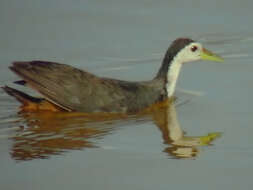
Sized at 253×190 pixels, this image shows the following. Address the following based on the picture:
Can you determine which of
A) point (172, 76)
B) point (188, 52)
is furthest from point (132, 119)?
→ point (188, 52)

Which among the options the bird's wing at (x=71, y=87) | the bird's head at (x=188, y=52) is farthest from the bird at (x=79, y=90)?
the bird's head at (x=188, y=52)

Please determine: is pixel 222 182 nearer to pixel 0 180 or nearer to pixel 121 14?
pixel 0 180

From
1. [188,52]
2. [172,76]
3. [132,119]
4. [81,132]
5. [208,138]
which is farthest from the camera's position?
[188,52]

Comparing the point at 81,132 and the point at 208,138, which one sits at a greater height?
the point at 81,132

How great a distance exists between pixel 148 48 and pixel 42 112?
9.55 feet

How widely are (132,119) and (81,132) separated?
0.92 meters

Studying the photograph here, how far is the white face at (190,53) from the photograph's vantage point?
12633 millimetres

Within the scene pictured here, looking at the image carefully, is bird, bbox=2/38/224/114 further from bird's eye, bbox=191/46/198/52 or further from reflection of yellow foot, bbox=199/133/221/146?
reflection of yellow foot, bbox=199/133/221/146

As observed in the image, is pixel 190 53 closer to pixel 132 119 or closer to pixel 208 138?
pixel 132 119

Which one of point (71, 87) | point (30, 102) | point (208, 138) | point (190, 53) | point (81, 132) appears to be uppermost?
point (190, 53)

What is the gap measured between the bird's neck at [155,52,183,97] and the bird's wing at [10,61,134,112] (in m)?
0.75

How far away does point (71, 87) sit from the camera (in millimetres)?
11664

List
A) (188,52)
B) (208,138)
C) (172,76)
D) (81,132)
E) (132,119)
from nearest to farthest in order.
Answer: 1. (208,138)
2. (81,132)
3. (132,119)
4. (172,76)
5. (188,52)

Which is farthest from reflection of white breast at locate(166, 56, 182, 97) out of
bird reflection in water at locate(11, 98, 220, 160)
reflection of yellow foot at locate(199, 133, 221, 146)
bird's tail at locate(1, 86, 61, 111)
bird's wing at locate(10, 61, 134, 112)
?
reflection of yellow foot at locate(199, 133, 221, 146)
